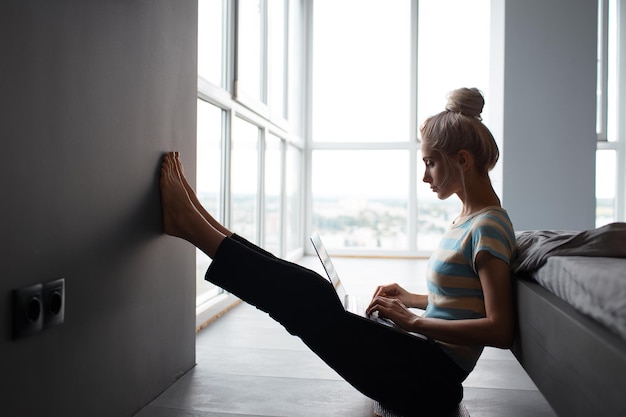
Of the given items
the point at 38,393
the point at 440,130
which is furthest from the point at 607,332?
the point at 38,393

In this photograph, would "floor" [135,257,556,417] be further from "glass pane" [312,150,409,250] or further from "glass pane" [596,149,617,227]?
"glass pane" [596,149,617,227]

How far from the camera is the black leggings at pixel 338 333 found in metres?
1.39

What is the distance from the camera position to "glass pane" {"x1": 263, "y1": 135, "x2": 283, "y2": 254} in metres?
4.49

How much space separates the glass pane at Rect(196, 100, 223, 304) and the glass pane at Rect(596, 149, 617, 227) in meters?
4.81

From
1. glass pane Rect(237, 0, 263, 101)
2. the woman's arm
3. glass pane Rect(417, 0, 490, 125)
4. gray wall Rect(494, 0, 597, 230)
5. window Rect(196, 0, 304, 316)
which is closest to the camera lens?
the woman's arm

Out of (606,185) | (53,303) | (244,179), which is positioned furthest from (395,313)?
(606,185)

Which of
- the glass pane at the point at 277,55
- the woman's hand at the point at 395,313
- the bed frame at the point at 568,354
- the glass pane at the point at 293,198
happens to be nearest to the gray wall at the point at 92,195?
the woman's hand at the point at 395,313

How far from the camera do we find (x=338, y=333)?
141cm

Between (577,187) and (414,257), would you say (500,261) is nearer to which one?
(577,187)

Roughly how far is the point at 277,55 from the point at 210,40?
6.81 ft

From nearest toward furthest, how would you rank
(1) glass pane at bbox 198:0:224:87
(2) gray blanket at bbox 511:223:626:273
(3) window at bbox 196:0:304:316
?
(2) gray blanket at bbox 511:223:626:273, (1) glass pane at bbox 198:0:224:87, (3) window at bbox 196:0:304:316

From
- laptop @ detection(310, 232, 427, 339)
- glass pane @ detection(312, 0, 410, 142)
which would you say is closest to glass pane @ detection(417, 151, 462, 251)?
glass pane @ detection(312, 0, 410, 142)

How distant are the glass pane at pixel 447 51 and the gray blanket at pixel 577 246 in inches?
204

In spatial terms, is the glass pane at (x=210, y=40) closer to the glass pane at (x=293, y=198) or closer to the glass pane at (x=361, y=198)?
the glass pane at (x=293, y=198)
